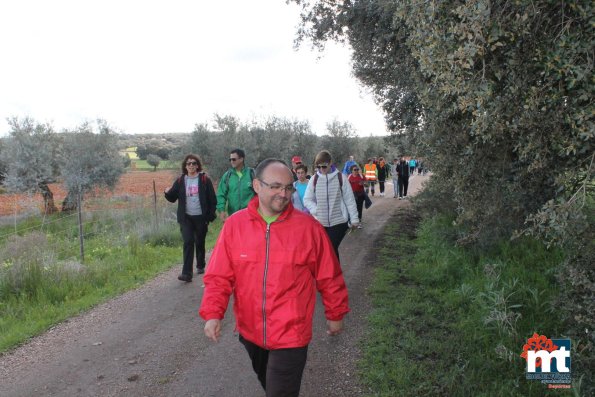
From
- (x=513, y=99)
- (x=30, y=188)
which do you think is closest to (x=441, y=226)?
(x=513, y=99)

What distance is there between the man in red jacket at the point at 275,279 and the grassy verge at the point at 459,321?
4.80 ft

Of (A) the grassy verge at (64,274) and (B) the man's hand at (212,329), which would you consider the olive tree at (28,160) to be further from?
(B) the man's hand at (212,329)

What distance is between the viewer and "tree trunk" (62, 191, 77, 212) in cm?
2008

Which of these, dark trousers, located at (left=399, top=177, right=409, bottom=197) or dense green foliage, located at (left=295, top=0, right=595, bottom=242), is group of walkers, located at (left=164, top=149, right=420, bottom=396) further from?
dark trousers, located at (left=399, top=177, right=409, bottom=197)

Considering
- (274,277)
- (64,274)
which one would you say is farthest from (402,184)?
(274,277)

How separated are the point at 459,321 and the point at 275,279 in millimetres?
3416

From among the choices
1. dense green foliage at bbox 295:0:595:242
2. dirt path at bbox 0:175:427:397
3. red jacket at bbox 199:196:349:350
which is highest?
dense green foliage at bbox 295:0:595:242

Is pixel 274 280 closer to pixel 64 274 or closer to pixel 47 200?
pixel 64 274

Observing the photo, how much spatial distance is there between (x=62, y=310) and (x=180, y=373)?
2.80 m

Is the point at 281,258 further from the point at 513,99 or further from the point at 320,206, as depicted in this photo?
the point at 320,206

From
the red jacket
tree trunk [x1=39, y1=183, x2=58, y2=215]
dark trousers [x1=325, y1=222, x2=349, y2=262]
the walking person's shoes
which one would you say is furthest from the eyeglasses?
tree trunk [x1=39, y1=183, x2=58, y2=215]

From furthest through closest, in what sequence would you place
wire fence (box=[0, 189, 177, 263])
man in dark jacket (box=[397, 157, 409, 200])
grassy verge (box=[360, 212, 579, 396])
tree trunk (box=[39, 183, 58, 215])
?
tree trunk (box=[39, 183, 58, 215])
man in dark jacket (box=[397, 157, 409, 200])
wire fence (box=[0, 189, 177, 263])
grassy verge (box=[360, 212, 579, 396])

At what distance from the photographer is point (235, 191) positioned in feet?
22.2

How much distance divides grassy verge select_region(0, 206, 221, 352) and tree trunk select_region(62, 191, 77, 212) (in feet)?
35.6
